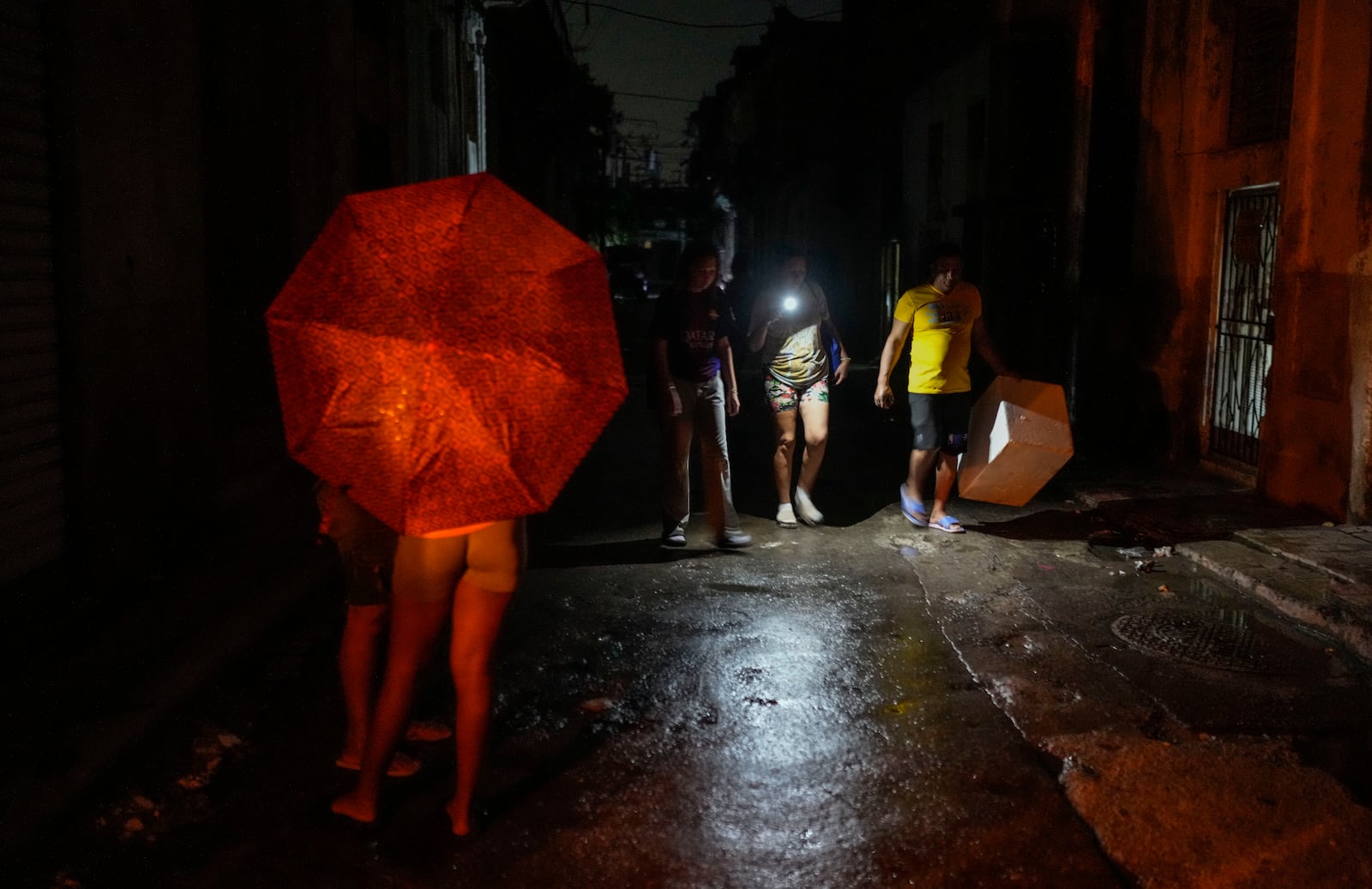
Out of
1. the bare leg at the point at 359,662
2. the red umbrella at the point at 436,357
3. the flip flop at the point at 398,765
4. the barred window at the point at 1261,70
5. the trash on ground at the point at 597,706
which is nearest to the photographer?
the red umbrella at the point at 436,357

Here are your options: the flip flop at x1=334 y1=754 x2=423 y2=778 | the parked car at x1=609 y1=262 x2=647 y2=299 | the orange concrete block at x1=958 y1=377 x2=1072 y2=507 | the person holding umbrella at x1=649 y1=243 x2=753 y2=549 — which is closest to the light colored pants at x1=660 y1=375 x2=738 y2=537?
the person holding umbrella at x1=649 y1=243 x2=753 y2=549

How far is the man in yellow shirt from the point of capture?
7.49 m

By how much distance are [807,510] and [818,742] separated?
3.81m

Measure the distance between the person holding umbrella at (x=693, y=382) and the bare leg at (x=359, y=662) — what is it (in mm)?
3407

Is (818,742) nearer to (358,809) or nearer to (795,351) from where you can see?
(358,809)

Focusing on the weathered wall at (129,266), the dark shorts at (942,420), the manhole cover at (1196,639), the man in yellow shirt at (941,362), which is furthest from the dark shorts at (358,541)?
the dark shorts at (942,420)

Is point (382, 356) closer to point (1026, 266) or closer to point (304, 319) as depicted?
point (304, 319)

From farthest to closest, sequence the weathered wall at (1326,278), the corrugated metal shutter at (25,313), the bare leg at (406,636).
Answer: the weathered wall at (1326,278), the corrugated metal shutter at (25,313), the bare leg at (406,636)

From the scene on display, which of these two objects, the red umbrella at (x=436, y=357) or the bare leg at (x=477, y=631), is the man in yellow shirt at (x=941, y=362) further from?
the red umbrella at (x=436, y=357)

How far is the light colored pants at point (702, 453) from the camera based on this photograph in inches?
281

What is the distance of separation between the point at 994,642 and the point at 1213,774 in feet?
5.06

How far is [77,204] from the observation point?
5547mm

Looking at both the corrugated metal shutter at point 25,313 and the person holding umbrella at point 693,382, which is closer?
the corrugated metal shutter at point 25,313

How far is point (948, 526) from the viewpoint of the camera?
25.3 ft
